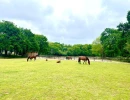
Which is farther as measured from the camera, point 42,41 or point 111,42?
point 42,41

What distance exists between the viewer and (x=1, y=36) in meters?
56.9

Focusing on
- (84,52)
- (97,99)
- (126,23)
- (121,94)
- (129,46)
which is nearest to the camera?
(97,99)

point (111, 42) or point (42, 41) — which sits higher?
point (42, 41)

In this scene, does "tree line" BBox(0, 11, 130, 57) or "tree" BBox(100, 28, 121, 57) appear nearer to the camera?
"tree line" BBox(0, 11, 130, 57)

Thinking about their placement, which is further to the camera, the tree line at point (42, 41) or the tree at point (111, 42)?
the tree at point (111, 42)

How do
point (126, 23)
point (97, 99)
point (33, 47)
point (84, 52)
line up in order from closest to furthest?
1. point (97, 99)
2. point (126, 23)
3. point (33, 47)
4. point (84, 52)

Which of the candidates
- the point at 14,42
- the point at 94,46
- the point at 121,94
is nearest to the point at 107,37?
the point at 94,46

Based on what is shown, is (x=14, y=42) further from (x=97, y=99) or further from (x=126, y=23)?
(x=97, y=99)

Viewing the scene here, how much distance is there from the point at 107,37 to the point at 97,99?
6640 centimetres

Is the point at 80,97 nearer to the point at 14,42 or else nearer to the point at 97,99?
the point at 97,99

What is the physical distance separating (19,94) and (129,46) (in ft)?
123

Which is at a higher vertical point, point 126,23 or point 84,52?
point 126,23

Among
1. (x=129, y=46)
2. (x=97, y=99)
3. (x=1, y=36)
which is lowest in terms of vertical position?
(x=97, y=99)

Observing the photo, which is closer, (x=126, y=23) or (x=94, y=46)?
(x=126, y=23)
